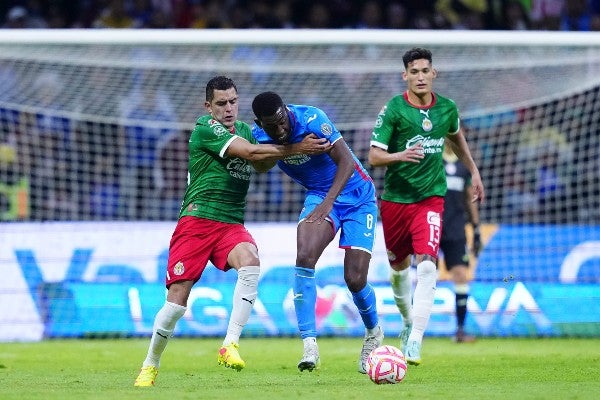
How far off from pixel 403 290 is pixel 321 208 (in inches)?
80.9

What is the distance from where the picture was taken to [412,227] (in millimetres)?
10547

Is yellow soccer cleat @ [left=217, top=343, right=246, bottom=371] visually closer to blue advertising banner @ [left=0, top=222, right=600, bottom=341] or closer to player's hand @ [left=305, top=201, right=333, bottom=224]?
player's hand @ [left=305, top=201, right=333, bottom=224]

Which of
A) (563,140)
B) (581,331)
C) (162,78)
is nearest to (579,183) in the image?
(563,140)

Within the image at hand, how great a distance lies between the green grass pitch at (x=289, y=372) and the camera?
26.5 feet

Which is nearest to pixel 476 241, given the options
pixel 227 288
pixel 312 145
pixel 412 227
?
pixel 227 288

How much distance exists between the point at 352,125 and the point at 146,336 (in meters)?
3.98

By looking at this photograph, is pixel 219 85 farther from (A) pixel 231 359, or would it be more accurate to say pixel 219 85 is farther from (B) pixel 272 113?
(A) pixel 231 359

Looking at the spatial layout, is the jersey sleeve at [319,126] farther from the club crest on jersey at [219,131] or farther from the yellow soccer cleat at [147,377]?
the yellow soccer cleat at [147,377]

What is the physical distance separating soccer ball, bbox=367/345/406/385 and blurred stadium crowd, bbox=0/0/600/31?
11.5 metres

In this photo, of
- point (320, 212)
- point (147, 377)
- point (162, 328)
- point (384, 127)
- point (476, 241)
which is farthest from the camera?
point (476, 241)

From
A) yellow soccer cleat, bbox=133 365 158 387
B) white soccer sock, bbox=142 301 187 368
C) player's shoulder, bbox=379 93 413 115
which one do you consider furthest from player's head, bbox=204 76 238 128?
yellow soccer cleat, bbox=133 365 158 387

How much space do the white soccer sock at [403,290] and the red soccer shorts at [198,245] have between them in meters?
2.15

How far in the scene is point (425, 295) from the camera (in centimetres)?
1020

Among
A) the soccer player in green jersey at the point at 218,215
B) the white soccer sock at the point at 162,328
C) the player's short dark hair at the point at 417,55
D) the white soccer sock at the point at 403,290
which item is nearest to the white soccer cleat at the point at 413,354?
the white soccer sock at the point at 403,290
